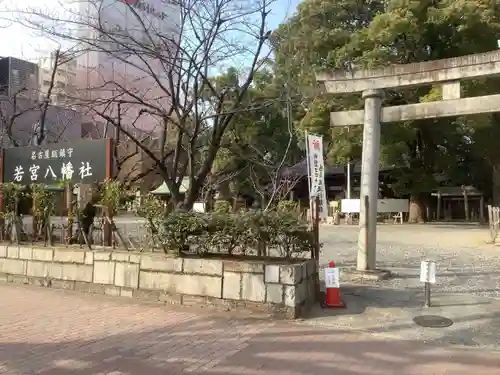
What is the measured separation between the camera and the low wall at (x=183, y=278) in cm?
657

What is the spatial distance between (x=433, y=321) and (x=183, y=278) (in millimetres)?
3539

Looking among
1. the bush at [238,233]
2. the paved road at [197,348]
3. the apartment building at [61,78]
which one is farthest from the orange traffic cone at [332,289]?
the apartment building at [61,78]

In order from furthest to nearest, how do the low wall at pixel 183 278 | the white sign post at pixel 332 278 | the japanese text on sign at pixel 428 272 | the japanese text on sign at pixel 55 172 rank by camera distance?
the japanese text on sign at pixel 55 172, the white sign post at pixel 332 278, the japanese text on sign at pixel 428 272, the low wall at pixel 183 278

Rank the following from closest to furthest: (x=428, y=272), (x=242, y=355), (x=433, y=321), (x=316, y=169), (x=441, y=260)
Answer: (x=242, y=355) < (x=433, y=321) < (x=428, y=272) < (x=316, y=169) < (x=441, y=260)

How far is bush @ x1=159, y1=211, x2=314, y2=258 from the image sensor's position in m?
7.04

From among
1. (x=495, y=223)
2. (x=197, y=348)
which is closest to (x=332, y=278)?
(x=197, y=348)

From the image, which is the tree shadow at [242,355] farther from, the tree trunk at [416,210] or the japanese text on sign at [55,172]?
the tree trunk at [416,210]

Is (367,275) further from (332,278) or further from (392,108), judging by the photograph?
(392,108)

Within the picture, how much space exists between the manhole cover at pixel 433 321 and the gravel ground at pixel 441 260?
171 centimetres

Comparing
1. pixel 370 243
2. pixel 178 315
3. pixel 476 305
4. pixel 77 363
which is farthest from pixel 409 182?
pixel 77 363

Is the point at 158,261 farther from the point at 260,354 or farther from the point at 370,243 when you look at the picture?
Result: the point at 370,243

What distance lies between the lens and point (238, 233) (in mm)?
7125

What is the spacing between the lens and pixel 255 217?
7.00 meters

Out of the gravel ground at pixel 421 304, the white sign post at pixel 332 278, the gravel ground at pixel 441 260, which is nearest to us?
the gravel ground at pixel 421 304
